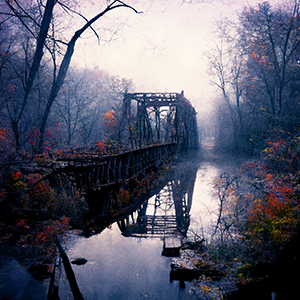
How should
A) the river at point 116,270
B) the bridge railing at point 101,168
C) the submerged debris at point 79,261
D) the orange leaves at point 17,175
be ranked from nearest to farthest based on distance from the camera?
the river at point 116,270
the submerged debris at point 79,261
the orange leaves at point 17,175
the bridge railing at point 101,168

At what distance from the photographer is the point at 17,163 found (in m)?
7.82

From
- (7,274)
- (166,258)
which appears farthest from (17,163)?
(166,258)

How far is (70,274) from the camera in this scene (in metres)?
5.11

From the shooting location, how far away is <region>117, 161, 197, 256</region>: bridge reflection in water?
7.12m

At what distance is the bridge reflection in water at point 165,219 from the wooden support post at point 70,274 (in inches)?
91.0

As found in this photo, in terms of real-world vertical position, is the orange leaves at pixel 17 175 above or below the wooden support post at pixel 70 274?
above

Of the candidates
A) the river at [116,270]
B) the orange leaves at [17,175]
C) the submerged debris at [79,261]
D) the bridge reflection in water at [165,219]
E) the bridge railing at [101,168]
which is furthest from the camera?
the bridge railing at [101,168]

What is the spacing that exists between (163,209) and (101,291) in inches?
227

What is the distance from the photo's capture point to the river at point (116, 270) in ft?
14.9

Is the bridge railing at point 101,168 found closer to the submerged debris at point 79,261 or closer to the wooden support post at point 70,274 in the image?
the wooden support post at point 70,274

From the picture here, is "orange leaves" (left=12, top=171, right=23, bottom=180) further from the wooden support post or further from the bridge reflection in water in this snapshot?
the bridge reflection in water

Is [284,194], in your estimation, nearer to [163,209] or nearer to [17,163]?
[163,209]

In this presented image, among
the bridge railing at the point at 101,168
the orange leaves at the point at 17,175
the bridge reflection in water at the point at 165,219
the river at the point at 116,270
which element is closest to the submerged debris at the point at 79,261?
the river at the point at 116,270

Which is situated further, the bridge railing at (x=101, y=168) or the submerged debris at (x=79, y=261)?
the bridge railing at (x=101, y=168)
